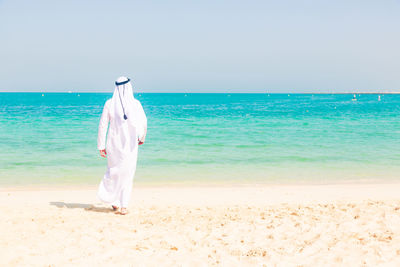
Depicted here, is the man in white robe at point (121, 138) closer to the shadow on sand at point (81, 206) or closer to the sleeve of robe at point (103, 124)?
the sleeve of robe at point (103, 124)

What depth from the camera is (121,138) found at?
17.3 ft

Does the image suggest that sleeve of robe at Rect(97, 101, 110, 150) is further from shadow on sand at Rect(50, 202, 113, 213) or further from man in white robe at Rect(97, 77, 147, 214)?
shadow on sand at Rect(50, 202, 113, 213)

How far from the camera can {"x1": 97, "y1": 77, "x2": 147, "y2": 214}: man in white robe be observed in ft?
17.1

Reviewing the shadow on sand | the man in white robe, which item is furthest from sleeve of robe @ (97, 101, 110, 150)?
the shadow on sand

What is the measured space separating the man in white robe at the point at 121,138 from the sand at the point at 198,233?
0.33m

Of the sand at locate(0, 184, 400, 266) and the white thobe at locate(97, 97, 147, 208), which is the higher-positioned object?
the white thobe at locate(97, 97, 147, 208)

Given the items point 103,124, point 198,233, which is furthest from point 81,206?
point 198,233

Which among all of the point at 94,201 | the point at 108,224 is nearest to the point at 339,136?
the point at 94,201

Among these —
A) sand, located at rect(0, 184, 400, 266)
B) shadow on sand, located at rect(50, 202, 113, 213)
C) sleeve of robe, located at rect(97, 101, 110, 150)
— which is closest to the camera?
sand, located at rect(0, 184, 400, 266)

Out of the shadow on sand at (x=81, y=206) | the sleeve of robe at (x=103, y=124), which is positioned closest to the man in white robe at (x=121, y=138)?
the sleeve of robe at (x=103, y=124)

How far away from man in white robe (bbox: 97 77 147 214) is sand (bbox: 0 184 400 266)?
0.33m

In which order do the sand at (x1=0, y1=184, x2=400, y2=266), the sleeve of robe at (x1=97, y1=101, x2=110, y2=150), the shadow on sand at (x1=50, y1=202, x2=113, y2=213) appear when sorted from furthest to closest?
the shadow on sand at (x1=50, y1=202, x2=113, y2=213) → the sleeve of robe at (x1=97, y1=101, x2=110, y2=150) → the sand at (x1=0, y1=184, x2=400, y2=266)

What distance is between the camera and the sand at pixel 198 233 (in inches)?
138

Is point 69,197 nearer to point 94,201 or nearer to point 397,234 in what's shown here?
point 94,201
